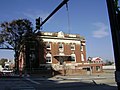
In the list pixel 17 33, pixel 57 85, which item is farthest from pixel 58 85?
pixel 17 33

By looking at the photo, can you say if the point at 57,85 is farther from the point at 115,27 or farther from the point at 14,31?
the point at 14,31

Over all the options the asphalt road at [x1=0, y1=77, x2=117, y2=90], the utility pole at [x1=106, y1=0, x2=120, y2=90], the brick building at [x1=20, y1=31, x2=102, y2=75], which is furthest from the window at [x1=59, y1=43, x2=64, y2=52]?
the utility pole at [x1=106, y1=0, x2=120, y2=90]

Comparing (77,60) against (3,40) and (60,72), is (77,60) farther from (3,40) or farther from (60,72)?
(3,40)

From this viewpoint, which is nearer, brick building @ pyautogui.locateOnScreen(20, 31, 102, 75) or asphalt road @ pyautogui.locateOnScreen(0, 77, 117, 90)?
asphalt road @ pyautogui.locateOnScreen(0, 77, 117, 90)

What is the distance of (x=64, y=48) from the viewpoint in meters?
59.8

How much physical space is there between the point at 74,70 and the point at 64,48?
29.7 feet

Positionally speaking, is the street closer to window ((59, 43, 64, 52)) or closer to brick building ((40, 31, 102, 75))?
brick building ((40, 31, 102, 75))

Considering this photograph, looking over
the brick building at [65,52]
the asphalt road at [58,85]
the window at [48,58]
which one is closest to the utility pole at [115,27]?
the asphalt road at [58,85]

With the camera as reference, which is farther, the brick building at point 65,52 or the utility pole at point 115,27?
the brick building at point 65,52

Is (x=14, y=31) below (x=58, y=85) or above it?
above

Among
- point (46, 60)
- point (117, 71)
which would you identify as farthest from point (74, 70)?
point (117, 71)

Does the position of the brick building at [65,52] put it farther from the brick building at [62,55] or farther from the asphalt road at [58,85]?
the asphalt road at [58,85]

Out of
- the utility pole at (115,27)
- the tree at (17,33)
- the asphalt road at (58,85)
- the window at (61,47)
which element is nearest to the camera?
the utility pole at (115,27)

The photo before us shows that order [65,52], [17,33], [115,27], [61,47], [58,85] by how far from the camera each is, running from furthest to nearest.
→ [65,52], [61,47], [17,33], [58,85], [115,27]
